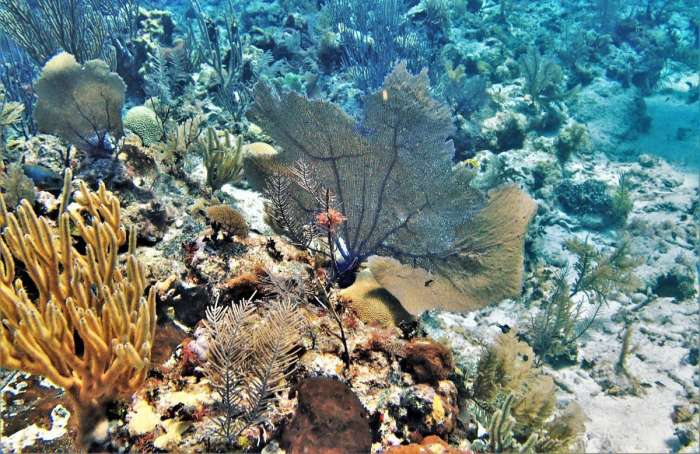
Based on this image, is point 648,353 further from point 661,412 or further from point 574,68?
point 574,68

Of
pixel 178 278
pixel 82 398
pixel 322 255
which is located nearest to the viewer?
pixel 82 398

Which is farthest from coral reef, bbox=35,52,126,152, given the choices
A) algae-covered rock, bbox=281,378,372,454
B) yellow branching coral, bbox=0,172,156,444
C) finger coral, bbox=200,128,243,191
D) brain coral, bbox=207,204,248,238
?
algae-covered rock, bbox=281,378,372,454

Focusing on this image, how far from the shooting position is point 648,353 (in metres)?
5.16

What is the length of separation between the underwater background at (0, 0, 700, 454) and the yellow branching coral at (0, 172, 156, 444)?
11mm

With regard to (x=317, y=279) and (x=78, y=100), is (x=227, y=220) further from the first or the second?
(x=78, y=100)

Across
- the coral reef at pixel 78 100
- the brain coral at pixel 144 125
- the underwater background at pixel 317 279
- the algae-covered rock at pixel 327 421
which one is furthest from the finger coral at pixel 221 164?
the algae-covered rock at pixel 327 421

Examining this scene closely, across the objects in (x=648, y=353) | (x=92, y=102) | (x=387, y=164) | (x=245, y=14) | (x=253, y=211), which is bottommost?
(x=648, y=353)

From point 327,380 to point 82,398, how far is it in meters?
1.23

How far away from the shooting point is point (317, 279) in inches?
110

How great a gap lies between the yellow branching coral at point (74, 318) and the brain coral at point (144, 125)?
3.62m

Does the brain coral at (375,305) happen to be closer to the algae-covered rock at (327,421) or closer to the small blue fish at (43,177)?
the algae-covered rock at (327,421)

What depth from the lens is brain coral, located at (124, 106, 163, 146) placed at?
18.0 feet

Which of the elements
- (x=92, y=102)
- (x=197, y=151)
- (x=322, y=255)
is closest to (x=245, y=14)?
(x=197, y=151)

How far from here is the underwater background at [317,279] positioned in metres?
2.08
